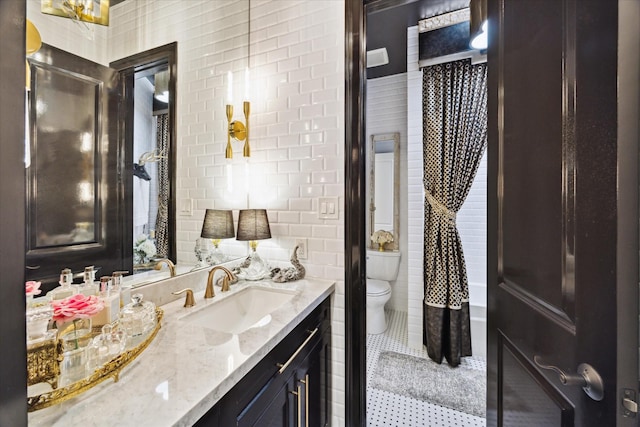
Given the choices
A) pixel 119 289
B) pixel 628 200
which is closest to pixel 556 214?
pixel 628 200

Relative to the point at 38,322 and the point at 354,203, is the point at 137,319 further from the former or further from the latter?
the point at 354,203

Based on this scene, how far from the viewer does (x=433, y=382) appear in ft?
6.54

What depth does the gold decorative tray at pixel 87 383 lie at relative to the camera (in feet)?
1.60

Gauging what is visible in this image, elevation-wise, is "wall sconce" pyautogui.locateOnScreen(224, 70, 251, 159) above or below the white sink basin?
above

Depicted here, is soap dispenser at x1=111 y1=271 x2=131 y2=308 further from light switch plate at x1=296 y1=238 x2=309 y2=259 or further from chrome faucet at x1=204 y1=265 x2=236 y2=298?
light switch plate at x1=296 y1=238 x2=309 y2=259

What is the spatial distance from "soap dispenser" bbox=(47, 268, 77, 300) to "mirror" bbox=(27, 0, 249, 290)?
0.05 meters

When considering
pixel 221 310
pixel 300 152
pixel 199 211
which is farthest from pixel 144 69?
pixel 221 310

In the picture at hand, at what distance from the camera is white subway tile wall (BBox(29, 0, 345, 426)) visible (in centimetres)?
142

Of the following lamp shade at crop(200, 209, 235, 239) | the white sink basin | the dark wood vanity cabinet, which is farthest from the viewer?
lamp shade at crop(200, 209, 235, 239)

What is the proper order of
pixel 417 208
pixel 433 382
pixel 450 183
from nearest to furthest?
pixel 433 382, pixel 450 183, pixel 417 208

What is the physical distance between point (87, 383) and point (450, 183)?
2.45m

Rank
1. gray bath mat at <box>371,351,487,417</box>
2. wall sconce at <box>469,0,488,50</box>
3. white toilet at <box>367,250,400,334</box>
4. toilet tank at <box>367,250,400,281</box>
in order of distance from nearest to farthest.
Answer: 1. wall sconce at <box>469,0,488,50</box>
2. gray bath mat at <box>371,351,487,417</box>
3. white toilet at <box>367,250,400,334</box>
4. toilet tank at <box>367,250,400,281</box>

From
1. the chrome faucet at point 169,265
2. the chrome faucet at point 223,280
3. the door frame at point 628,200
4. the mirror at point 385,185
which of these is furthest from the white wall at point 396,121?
the door frame at point 628,200

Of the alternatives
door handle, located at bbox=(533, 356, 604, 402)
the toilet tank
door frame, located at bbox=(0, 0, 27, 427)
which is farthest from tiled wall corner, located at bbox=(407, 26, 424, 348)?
door frame, located at bbox=(0, 0, 27, 427)
